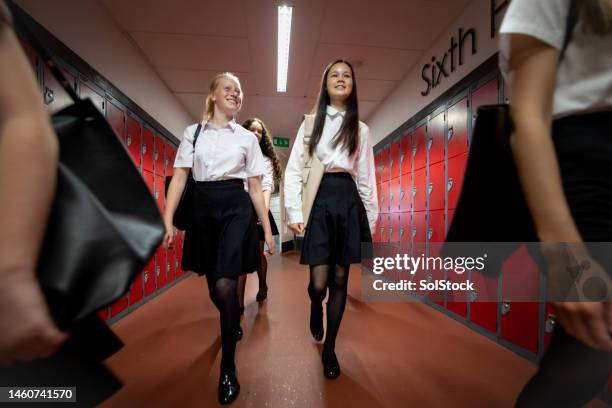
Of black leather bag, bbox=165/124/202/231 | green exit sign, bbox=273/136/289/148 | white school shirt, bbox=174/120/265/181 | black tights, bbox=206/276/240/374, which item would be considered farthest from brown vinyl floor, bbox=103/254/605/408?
green exit sign, bbox=273/136/289/148

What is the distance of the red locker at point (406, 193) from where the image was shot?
3096 millimetres

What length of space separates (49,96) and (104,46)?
91 centimetres

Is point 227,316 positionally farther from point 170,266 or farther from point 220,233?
point 170,266

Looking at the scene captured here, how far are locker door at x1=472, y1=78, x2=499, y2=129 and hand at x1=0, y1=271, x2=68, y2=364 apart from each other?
220cm

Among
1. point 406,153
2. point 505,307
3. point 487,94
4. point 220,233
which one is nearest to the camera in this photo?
point 220,233

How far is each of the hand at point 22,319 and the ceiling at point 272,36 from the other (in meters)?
2.57

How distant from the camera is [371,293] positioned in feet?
8.71

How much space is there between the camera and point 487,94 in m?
1.90

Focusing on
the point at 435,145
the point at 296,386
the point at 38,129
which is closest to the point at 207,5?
the point at 435,145

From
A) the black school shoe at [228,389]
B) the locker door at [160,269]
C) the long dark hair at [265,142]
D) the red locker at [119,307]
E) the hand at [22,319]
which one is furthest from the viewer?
→ the locker door at [160,269]

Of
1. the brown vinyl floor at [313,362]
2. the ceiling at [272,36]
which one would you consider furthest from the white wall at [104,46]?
the brown vinyl floor at [313,362]

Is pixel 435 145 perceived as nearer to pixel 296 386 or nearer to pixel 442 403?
pixel 442 403

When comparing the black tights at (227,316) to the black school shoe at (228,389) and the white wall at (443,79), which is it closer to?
the black school shoe at (228,389)

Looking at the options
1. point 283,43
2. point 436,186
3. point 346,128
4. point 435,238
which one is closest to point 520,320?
point 435,238
